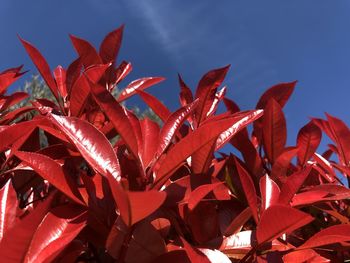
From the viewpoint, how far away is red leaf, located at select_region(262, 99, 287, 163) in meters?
1.25

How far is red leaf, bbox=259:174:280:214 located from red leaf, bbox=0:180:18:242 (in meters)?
0.54

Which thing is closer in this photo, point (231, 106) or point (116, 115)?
point (116, 115)

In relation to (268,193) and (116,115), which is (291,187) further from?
(116,115)

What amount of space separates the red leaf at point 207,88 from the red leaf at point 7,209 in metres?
0.61

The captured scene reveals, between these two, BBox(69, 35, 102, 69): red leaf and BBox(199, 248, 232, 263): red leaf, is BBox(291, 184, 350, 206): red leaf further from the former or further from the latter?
BBox(69, 35, 102, 69): red leaf

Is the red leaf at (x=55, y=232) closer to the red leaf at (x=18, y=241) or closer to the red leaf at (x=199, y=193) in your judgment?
the red leaf at (x=18, y=241)

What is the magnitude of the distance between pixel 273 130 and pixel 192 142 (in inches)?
19.1

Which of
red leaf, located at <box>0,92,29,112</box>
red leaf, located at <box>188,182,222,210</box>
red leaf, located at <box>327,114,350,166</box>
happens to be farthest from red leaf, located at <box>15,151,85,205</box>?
red leaf, located at <box>327,114,350,166</box>

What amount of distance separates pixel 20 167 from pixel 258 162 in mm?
680

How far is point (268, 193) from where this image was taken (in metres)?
1.01

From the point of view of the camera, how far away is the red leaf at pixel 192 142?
0.84 m

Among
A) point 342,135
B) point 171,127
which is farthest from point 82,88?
point 342,135

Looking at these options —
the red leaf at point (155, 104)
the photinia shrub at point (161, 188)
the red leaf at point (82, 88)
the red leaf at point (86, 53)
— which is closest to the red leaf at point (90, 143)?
the photinia shrub at point (161, 188)

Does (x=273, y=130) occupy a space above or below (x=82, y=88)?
below
